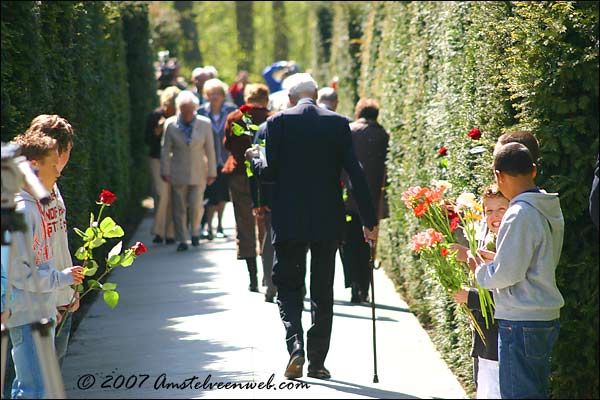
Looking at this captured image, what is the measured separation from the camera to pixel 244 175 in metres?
11.1

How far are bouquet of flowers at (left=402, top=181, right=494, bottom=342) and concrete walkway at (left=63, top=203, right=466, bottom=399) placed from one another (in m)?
1.16

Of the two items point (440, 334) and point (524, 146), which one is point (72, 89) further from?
point (524, 146)

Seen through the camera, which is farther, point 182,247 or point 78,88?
point 182,247

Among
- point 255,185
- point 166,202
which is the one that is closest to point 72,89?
point 255,185

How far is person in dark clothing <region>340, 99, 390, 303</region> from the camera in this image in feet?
34.6

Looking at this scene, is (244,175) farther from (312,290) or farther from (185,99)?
(312,290)

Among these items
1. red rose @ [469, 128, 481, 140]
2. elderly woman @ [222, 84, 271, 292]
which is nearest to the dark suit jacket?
red rose @ [469, 128, 481, 140]

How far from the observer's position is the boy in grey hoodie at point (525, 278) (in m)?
5.23

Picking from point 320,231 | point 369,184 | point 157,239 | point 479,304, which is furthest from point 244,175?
point 479,304

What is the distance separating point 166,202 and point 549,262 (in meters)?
10.3

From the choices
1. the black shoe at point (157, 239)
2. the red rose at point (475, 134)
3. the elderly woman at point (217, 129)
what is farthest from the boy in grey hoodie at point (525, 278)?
the black shoe at point (157, 239)

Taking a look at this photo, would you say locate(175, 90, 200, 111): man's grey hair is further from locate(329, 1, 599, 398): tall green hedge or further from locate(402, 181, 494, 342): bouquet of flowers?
locate(402, 181, 494, 342): bouquet of flowers

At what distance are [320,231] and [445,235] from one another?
129 cm

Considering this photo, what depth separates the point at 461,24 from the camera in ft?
27.7
